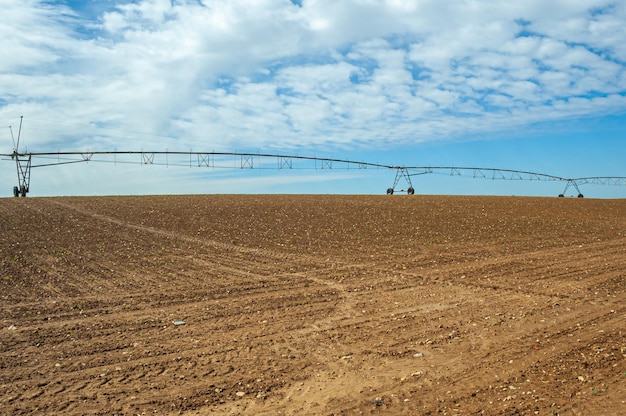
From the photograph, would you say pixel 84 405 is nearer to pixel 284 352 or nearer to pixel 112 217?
pixel 284 352

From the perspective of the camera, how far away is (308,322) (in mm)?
10516

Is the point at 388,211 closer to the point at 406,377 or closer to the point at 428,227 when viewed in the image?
the point at 428,227

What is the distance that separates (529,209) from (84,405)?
31.8 m

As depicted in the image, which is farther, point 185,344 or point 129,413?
point 185,344

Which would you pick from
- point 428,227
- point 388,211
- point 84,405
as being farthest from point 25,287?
point 388,211

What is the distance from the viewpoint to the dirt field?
7125 millimetres

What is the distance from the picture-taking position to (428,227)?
2473cm

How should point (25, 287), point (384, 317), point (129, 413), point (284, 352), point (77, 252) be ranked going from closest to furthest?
1. point (129, 413)
2. point (284, 352)
3. point (384, 317)
4. point (25, 287)
5. point (77, 252)

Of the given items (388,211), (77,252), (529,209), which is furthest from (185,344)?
(529,209)

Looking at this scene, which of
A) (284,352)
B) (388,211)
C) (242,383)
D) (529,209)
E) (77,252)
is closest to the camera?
(242,383)

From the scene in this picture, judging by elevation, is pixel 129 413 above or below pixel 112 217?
below

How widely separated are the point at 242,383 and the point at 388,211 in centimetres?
2406

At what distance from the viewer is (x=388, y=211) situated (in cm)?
3092

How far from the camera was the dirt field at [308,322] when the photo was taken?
7125 millimetres
